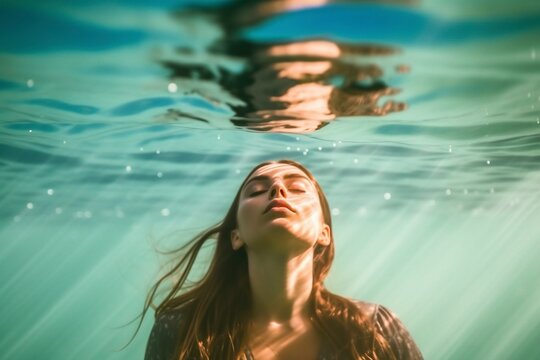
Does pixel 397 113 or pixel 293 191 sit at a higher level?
pixel 397 113

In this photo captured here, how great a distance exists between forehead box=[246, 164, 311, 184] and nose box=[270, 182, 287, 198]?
405 millimetres

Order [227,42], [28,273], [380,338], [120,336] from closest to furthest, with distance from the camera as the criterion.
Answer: [380,338]
[227,42]
[28,273]
[120,336]

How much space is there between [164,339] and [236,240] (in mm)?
1437

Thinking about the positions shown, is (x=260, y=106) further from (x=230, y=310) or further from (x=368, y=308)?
(x=368, y=308)

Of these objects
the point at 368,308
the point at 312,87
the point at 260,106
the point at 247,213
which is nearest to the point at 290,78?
the point at 312,87

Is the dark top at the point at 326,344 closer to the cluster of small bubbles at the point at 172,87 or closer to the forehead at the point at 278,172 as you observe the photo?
the forehead at the point at 278,172

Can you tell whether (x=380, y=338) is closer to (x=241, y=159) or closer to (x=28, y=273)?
(x=241, y=159)

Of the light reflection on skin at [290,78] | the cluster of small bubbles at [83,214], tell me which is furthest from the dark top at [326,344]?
the cluster of small bubbles at [83,214]

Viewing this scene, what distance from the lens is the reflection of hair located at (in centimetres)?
507

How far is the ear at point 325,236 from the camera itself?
223 inches

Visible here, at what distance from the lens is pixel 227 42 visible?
678cm

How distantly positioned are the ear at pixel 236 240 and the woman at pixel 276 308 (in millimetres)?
13

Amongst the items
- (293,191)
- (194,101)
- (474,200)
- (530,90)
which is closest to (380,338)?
(293,191)

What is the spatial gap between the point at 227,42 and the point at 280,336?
442 centimetres
